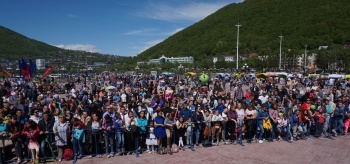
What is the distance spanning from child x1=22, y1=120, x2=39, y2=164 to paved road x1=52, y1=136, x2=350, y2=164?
880mm

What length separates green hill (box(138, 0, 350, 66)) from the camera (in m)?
112

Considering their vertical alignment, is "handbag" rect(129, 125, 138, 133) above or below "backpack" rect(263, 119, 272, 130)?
above

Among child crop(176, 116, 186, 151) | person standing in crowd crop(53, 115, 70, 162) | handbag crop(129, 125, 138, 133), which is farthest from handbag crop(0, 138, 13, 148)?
child crop(176, 116, 186, 151)

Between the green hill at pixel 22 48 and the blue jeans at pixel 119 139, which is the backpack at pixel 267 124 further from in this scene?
the green hill at pixel 22 48

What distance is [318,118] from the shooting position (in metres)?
10.2

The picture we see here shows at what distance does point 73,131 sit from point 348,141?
9.77m

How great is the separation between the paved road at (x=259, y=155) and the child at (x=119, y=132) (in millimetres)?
353

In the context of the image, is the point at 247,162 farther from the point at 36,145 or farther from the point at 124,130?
the point at 36,145

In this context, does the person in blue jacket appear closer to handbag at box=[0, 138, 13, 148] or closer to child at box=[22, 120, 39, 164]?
child at box=[22, 120, 39, 164]

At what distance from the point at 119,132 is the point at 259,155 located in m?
4.50

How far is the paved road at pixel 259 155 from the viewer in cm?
761

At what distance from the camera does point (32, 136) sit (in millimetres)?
7230

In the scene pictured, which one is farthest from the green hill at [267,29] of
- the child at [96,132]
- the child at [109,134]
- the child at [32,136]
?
the child at [32,136]

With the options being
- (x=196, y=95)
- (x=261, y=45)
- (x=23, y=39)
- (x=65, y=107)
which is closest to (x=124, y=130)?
(x=65, y=107)
